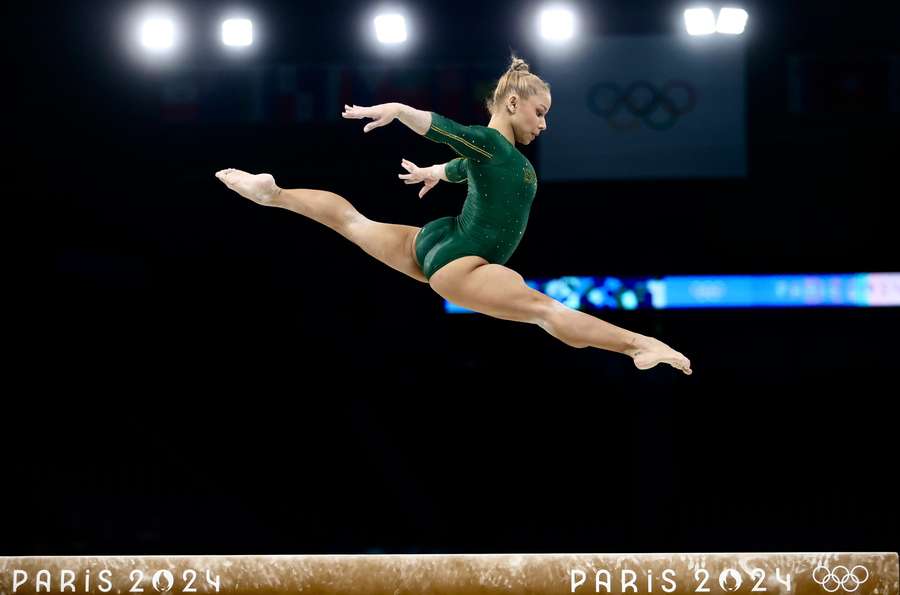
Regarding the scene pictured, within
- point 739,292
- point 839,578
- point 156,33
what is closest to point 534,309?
point 839,578

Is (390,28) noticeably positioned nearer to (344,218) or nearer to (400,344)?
(400,344)

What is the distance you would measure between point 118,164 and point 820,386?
22.9ft

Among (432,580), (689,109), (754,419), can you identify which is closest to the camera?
(432,580)

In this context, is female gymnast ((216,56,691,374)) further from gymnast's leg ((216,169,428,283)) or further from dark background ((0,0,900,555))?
dark background ((0,0,900,555))

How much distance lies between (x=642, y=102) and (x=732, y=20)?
1.39m

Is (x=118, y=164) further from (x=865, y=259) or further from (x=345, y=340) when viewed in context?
(x=865, y=259)

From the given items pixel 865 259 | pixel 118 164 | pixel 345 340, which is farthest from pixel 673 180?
pixel 118 164

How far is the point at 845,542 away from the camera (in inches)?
379

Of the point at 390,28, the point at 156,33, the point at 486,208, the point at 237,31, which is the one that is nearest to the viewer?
the point at 486,208

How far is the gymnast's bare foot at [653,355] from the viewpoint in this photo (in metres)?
3.43

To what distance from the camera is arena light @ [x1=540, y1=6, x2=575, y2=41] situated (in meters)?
7.88

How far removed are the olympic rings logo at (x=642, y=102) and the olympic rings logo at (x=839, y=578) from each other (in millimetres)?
4923

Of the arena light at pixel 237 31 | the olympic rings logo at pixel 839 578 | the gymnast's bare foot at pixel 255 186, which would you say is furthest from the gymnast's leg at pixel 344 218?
the arena light at pixel 237 31

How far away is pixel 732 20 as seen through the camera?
739 cm
